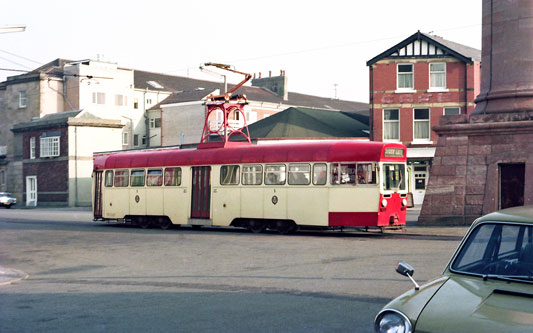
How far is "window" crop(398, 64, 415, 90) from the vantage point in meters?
47.7

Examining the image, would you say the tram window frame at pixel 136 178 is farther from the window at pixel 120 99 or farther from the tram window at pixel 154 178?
the window at pixel 120 99

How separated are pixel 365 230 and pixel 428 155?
23496 mm

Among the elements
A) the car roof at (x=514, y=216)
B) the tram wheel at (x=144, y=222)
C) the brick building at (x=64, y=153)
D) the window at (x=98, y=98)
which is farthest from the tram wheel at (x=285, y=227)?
the window at (x=98, y=98)

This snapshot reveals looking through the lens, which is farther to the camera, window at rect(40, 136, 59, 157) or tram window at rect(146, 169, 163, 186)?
window at rect(40, 136, 59, 157)

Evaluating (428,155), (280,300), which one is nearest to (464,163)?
(280,300)

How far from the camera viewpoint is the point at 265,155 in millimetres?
25469

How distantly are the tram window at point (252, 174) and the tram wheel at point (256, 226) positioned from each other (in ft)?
4.84

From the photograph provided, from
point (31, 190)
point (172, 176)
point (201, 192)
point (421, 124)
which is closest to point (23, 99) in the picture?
point (31, 190)

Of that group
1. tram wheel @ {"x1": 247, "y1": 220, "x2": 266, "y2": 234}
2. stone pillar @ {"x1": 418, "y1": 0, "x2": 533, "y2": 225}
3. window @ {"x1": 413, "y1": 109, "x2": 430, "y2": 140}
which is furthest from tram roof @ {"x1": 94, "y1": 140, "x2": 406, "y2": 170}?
window @ {"x1": 413, "y1": 109, "x2": 430, "y2": 140}

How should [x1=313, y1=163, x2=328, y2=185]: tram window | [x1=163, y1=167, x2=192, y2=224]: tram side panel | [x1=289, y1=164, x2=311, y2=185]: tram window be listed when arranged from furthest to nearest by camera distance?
[x1=163, y1=167, x2=192, y2=224]: tram side panel → [x1=289, y1=164, x2=311, y2=185]: tram window → [x1=313, y1=163, x2=328, y2=185]: tram window

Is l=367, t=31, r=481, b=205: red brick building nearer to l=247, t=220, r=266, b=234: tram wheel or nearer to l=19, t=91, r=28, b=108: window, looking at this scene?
l=247, t=220, r=266, b=234: tram wheel

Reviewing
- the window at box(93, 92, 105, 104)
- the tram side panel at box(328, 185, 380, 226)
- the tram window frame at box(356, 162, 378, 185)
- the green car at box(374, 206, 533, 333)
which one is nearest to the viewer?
the green car at box(374, 206, 533, 333)

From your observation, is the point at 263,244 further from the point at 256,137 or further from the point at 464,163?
the point at 256,137

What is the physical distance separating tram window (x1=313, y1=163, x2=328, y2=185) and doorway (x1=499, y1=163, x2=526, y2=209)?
6.10 m
